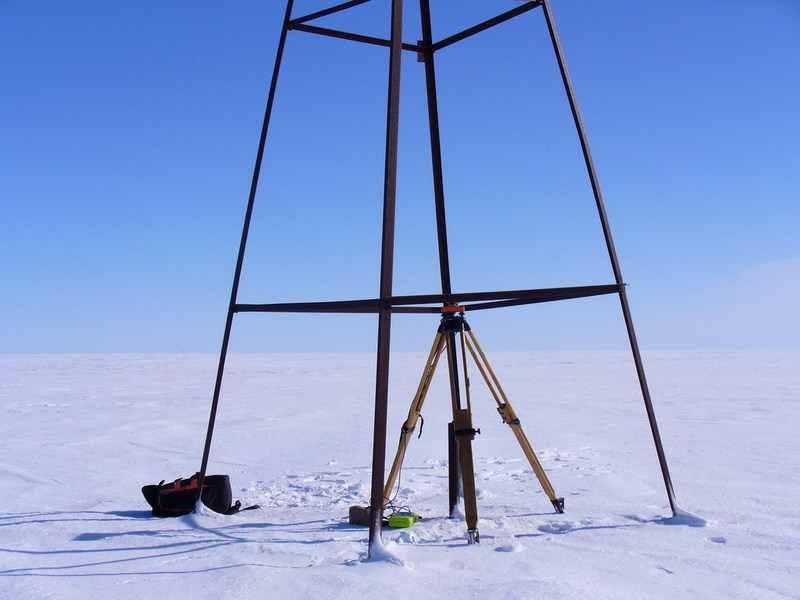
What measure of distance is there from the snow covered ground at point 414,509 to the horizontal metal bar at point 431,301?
1.49 meters

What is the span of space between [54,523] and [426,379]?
305 centimetres

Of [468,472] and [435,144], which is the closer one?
[468,472]

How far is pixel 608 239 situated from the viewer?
4.58 metres

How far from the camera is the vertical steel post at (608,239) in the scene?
441cm

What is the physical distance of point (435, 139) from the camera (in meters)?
5.47

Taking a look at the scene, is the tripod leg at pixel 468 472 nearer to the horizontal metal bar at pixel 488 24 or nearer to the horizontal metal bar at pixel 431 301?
the horizontal metal bar at pixel 431 301

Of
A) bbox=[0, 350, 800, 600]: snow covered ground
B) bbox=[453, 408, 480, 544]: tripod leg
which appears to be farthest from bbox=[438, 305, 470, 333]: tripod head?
bbox=[0, 350, 800, 600]: snow covered ground

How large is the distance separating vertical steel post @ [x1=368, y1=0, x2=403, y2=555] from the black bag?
1.91m

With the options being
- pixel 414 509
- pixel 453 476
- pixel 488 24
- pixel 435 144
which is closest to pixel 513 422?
pixel 453 476

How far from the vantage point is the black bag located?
5184 mm

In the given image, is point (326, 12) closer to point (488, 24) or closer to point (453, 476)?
point (488, 24)

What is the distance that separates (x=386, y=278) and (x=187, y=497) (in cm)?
264

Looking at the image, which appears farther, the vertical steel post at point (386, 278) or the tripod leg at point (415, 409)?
the tripod leg at point (415, 409)

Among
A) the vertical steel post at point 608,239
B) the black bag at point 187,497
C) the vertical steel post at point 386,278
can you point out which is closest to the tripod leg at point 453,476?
the vertical steel post at point 386,278
